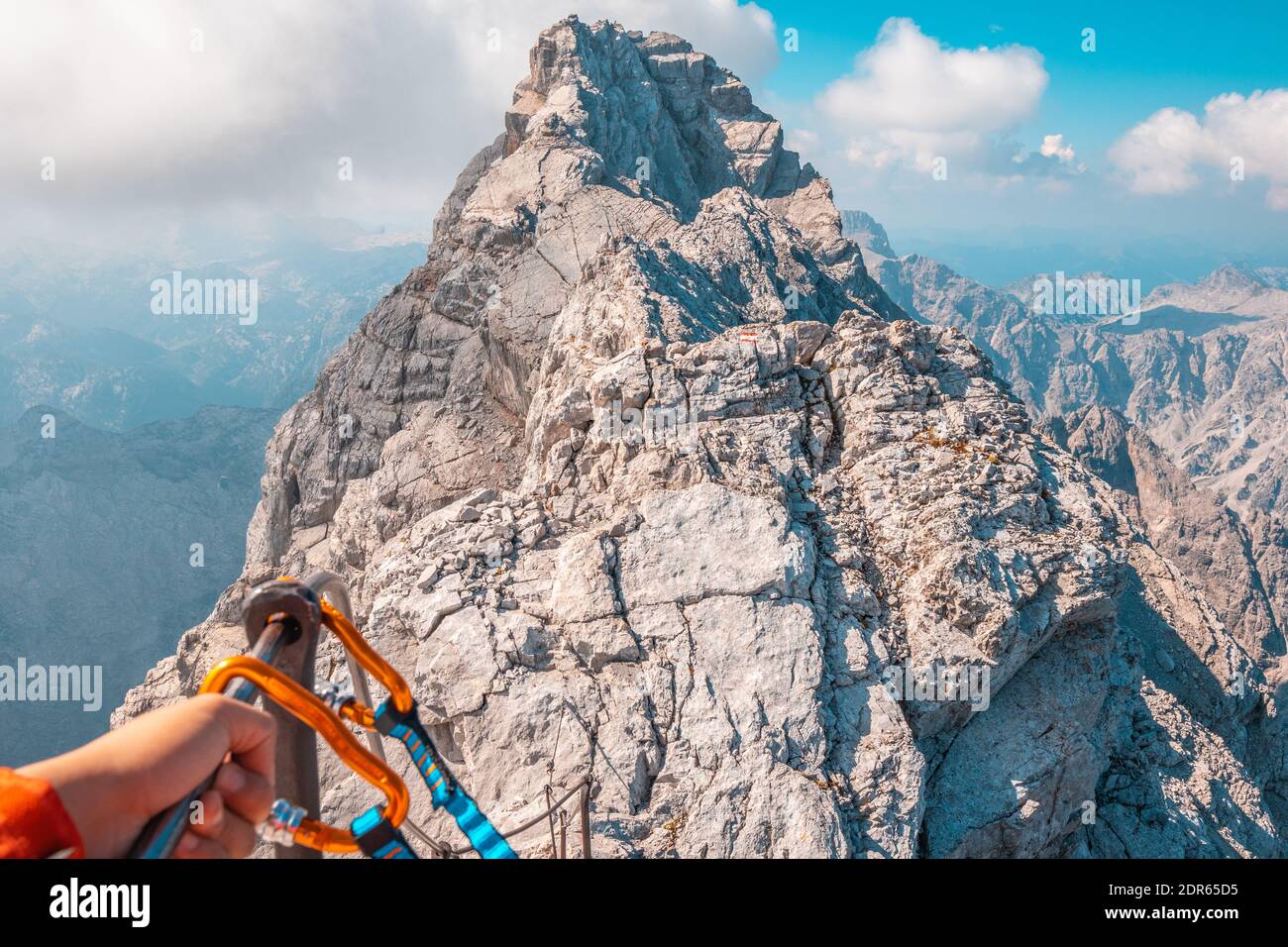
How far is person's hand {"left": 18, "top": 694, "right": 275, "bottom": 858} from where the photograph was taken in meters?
2.28

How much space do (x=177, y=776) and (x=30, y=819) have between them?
41cm

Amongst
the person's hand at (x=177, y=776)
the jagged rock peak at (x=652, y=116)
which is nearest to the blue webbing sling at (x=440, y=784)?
the person's hand at (x=177, y=776)

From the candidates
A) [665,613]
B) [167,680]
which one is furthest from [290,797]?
[167,680]

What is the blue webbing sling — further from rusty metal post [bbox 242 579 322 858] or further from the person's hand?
the person's hand

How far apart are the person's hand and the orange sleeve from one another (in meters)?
0.04

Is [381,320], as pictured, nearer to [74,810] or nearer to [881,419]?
[881,419]

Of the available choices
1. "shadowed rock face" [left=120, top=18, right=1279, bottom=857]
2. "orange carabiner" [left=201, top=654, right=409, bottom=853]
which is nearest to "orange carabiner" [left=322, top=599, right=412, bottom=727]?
"orange carabiner" [left=201, top=654, right=409, bottom=853]

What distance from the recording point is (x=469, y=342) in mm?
37375

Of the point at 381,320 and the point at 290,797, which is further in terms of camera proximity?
the point at 381,320

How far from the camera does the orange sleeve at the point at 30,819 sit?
82.4 inches

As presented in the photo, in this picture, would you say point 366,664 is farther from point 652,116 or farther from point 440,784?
point 652,116

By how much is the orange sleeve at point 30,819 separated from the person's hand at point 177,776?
Answer: 4 centimetres

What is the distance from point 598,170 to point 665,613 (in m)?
40.2

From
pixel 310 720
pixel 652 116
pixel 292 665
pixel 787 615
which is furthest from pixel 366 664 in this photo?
pixel 652 116
